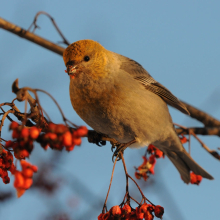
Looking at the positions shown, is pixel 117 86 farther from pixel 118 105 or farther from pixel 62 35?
pixel 62 35

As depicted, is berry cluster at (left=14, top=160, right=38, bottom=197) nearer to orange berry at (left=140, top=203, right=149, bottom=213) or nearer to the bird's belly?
orange berry at (left=140, top=203, right=149, bottom=213)

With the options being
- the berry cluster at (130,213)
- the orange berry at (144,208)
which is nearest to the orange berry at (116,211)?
the berry cluster at (130,213)

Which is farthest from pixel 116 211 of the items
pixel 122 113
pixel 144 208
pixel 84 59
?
pixel 84 59

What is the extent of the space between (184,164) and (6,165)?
3.16 m

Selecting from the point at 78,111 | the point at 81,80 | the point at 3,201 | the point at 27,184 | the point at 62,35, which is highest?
the point at 62,35

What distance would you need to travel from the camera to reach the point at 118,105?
364cm

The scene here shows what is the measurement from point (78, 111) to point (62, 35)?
1.17 m

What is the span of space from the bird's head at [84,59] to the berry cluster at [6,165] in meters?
1.37

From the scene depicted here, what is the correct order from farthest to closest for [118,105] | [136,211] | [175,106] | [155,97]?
[175,106]
[155,97]
[118,105]
[136,211]

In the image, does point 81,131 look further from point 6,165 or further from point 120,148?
point 120,148

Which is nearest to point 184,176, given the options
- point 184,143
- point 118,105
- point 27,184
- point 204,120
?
point 184,143

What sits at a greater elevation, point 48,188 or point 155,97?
point 155,97

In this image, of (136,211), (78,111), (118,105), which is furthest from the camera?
(78,111)

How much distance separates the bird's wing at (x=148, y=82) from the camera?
427cm
